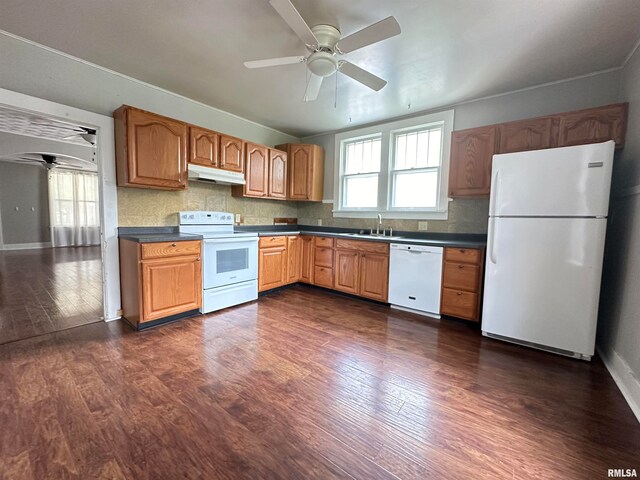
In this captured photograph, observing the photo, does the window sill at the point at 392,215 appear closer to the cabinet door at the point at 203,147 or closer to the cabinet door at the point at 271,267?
the cabinet door at the point at 271,267

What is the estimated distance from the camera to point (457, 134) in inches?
122

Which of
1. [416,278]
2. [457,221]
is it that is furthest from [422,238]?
[416,278]

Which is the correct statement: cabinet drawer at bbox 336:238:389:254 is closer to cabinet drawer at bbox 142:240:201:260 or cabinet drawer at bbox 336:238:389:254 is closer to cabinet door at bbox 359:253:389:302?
cabinet door at bbox 359:253:389:302

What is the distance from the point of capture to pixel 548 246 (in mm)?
2279

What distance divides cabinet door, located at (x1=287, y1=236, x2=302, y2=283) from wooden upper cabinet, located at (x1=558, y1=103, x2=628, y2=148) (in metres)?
3.35

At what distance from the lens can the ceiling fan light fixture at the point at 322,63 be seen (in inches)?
79.0

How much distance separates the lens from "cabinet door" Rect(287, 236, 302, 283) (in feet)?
13.8

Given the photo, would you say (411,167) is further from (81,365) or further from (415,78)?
(81,365)

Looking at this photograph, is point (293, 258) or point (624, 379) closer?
point (624, 379)

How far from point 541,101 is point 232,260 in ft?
12.9

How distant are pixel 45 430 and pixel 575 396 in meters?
3.17

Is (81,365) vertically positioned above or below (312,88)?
below

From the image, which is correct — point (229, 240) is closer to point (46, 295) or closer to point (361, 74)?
point (361, 74)

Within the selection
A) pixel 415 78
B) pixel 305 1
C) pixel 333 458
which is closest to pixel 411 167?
pixel 415 78
